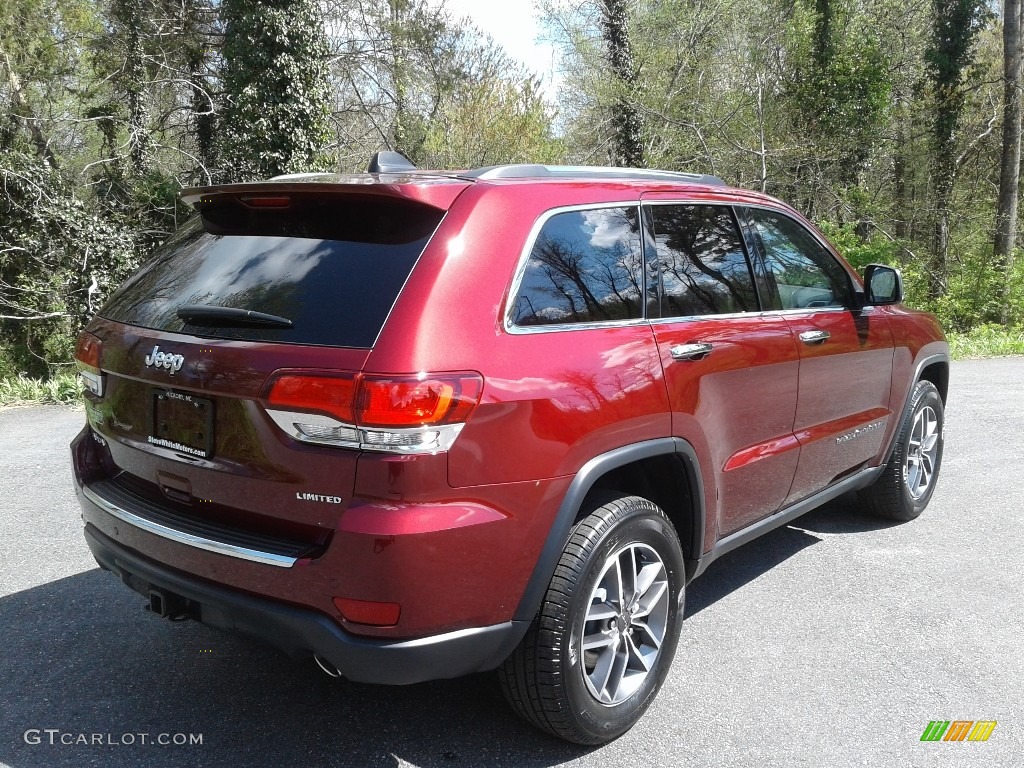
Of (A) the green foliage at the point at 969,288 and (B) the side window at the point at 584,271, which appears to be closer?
(B) the side window at the point at 584,271

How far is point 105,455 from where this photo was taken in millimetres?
2961

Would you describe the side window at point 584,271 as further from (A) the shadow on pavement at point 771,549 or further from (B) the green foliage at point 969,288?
(B) the green foliage at point 969,288

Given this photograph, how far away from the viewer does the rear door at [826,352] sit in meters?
3.73

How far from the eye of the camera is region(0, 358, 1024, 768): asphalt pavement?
269 cm

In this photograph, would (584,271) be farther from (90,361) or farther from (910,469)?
(910,469)

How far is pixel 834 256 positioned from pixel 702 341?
1530mm

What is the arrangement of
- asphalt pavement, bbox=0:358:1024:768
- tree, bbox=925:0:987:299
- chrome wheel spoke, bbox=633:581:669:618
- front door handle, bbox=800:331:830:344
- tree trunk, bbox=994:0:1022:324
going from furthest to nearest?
tree, bbox=925:0:987:299, tree trunk, bbox=994:0:1022:324, front door handle, bbox=800:331:830:344, chrome wheel spoke, bbox=633:581:669:618, asphalt pavement, bbox=0:358:1024:768

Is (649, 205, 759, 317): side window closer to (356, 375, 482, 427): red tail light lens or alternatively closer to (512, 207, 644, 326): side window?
(512, 207, 644, 326): side window

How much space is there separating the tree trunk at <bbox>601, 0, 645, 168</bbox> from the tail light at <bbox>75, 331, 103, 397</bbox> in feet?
55.6

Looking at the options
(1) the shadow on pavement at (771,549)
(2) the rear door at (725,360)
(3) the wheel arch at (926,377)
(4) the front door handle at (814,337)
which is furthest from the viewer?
(3) the wheel arch at (926,377)

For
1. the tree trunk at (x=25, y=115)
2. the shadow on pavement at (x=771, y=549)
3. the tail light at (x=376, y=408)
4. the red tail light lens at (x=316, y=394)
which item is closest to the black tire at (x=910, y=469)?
the shadow on pavement at (x=771, y=549)

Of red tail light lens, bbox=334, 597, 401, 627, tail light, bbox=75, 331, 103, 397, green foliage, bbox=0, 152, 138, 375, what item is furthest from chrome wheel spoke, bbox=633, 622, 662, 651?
green foliage, bbox=0, 152, 138, 375

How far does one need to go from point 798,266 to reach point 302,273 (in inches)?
97.2

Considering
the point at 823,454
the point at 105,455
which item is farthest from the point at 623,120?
the point at 105,455
